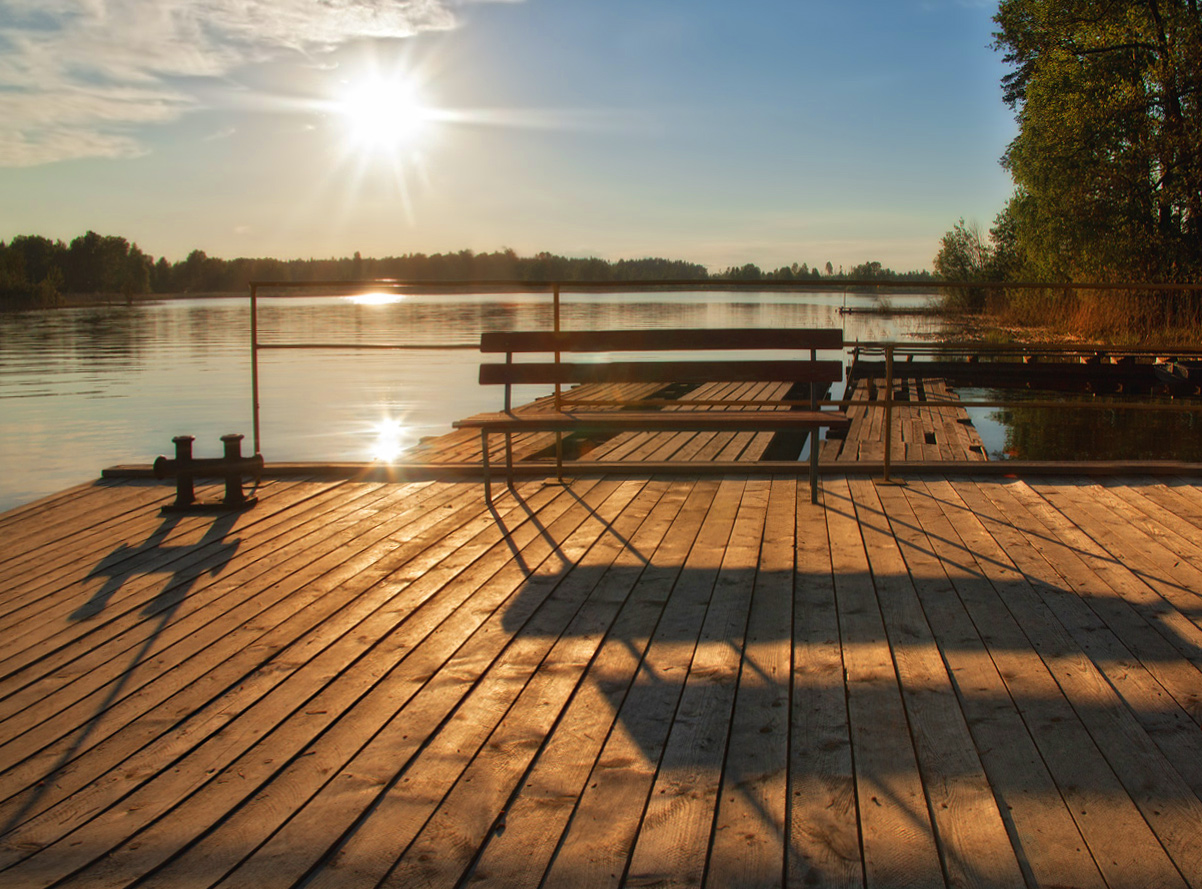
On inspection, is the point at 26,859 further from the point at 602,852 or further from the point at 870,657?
the point at 870,657

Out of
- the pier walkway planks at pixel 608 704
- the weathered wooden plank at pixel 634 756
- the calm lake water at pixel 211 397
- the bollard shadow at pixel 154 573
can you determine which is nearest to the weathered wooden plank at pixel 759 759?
the pier walkway planks at pixel 608 704

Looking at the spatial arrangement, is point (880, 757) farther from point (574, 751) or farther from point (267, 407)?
point (267, 407)

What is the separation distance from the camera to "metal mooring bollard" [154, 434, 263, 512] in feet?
13.5

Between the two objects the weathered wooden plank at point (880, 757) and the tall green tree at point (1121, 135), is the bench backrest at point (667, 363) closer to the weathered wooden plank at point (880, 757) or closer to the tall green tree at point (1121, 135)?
the weathered wooden plank at point (880, 757)

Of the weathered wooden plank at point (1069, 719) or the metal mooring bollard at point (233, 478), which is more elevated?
the metal mooring bollard at point (233, 478)

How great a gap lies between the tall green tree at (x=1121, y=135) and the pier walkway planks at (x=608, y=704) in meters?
16.1

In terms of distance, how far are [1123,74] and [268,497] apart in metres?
19.5

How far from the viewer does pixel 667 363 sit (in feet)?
13.9

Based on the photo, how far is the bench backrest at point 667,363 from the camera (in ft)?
13.8

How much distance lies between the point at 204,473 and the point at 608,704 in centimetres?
286

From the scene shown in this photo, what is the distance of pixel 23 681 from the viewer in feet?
7.40

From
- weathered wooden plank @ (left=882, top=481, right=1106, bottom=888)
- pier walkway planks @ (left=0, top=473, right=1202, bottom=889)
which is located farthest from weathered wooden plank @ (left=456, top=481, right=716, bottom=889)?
weathered wooden plank @ (left=882, top=481, right=1106, bottom=888)

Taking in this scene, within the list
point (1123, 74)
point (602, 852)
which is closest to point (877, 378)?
point (1123, 74)

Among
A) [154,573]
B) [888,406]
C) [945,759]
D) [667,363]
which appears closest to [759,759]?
[945,759]
